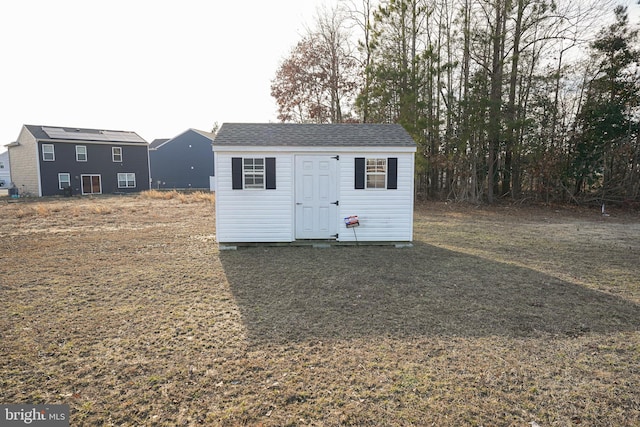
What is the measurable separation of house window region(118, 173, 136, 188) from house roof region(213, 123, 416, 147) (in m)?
25.3

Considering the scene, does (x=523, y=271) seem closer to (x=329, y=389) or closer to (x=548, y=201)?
(x=329, y=389)

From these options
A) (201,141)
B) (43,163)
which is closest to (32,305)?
(43,163)

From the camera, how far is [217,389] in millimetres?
3389

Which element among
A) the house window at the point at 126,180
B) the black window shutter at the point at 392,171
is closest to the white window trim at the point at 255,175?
the black window shutter at the point at 392,171

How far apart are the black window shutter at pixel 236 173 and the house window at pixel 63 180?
25.9 metres

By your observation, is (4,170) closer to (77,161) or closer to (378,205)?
(77,161)

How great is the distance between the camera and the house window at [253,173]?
9602mm

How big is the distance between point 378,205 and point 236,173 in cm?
370

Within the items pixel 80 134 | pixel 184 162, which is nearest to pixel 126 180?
pixel 80 134

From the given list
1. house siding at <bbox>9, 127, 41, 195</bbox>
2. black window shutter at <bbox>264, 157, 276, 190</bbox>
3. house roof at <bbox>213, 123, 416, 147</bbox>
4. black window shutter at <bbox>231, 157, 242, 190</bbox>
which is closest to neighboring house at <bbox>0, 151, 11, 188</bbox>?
house siding at <bbox>9, 127, 41, 195</bbox>

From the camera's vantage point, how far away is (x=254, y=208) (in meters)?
9.68

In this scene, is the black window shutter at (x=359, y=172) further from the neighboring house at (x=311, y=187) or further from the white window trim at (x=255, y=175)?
the white window trim at (x=255, y=175)

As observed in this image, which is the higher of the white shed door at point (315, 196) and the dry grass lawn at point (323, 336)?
the white shed door at point (315, 196)

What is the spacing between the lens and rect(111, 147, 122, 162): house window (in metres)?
31.4
